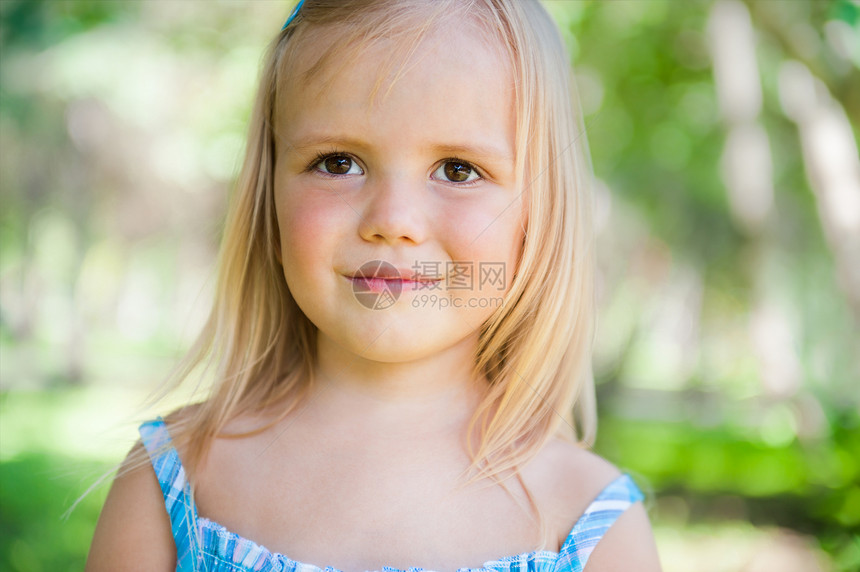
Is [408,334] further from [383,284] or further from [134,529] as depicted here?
[134,529]

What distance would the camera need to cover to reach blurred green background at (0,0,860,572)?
12.8 ft

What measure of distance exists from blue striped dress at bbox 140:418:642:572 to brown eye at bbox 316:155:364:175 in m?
0.61

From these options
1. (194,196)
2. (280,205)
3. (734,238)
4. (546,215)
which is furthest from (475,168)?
(194,196)

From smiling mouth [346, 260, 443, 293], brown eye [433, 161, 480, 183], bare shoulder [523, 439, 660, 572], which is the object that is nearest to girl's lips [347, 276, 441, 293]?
smiling mouth [346, 260, 443, 293]

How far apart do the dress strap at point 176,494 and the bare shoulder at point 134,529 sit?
19mm

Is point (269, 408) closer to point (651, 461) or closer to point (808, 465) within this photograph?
point (808, 465)

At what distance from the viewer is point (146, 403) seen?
1482mm

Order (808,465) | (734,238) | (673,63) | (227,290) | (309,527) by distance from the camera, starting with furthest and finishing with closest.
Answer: (734,238) < (673,63) < (808,465) < (227,290) < (309,527)

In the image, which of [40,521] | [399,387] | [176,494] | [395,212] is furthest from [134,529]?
[40,521]

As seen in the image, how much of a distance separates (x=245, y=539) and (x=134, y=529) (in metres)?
0.26

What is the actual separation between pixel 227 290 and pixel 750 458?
5.90 meters

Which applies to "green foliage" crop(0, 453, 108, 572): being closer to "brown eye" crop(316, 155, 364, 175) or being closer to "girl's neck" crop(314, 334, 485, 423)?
"girl's neck" crop(314, 334, 485, 423)

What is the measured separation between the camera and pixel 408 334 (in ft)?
3.90

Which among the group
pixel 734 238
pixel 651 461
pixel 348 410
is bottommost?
pixel 651 461
